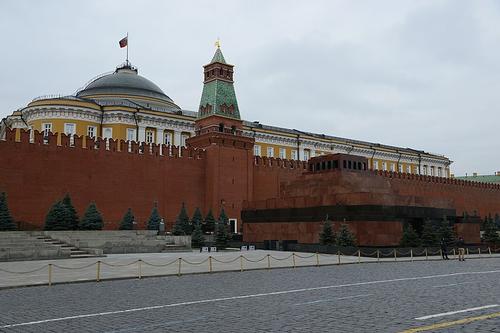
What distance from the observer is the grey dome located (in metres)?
46.4

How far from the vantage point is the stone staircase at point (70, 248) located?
67.8 ft

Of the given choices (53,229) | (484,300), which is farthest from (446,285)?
(53,229)

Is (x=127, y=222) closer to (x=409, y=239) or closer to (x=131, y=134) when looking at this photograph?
(x=409, y=239)

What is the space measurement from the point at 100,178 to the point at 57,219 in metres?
5.56

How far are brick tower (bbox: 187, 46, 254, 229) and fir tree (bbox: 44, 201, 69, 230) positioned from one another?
36.5 feet

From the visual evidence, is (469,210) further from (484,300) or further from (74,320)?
(74,320)

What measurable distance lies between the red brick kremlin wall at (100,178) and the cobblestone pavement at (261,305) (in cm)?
1599

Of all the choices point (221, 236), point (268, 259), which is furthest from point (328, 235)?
point (268, 259)

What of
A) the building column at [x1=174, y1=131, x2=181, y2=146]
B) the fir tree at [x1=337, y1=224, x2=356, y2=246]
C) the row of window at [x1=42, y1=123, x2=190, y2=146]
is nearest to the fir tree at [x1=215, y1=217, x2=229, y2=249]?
the fir tree at [x1=337, y1=224, x2=356, y2=246]

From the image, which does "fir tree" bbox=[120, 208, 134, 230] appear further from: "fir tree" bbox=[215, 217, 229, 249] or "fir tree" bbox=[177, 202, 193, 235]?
"fir tree" bbox=[215, 217, 229, 249]

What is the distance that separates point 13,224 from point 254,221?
42.9ft

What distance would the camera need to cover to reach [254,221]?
1203 inches

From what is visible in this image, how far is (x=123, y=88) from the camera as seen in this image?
46.9m

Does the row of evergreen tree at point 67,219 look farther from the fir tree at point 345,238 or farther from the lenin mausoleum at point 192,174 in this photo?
the fir tree at point 345,238
